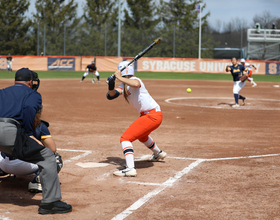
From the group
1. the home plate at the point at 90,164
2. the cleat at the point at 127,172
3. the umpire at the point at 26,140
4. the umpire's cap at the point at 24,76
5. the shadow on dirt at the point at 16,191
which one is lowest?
Result: the shadow on dirt at the point at 16,191

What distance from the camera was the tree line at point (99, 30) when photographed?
47500 millimetres

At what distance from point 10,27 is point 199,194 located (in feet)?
185

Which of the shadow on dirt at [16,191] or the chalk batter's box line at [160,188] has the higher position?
the chalk batter's box line at [160,188]

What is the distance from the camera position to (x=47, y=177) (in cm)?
457

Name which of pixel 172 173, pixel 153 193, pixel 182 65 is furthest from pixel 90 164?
pixel 182 65

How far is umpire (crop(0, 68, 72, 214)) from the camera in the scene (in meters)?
4.49

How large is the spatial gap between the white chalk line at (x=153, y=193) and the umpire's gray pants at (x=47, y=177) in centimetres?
83

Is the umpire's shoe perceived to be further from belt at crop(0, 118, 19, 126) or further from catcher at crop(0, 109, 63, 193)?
belt at crop(0, 118, 19, 126)

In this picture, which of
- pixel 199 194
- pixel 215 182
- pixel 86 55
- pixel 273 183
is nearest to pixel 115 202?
pixel 199 194

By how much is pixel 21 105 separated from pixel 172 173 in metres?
3.06

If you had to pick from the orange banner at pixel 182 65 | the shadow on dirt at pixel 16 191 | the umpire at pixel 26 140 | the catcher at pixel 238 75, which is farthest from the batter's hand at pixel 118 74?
the orange banner at pixel 182 65

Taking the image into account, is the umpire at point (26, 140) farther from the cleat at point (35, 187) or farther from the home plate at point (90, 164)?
the home plate at point (90, 164)

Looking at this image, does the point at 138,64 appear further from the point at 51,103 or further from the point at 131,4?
the point at 51,103

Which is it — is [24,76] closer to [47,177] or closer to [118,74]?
[47,177]
